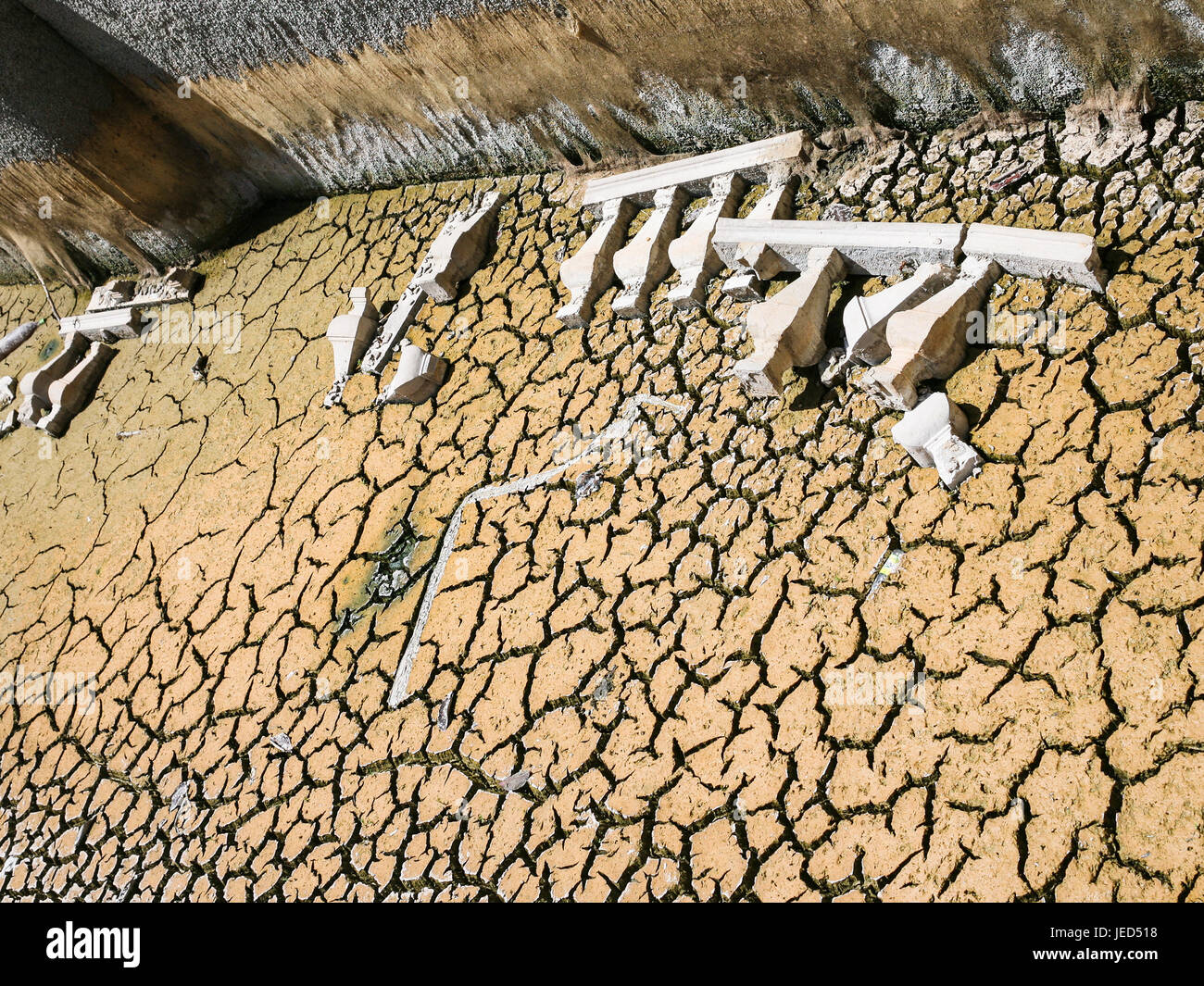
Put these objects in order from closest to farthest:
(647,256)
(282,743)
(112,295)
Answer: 1. (282,743)
2. (647,256)
3. (112,295)

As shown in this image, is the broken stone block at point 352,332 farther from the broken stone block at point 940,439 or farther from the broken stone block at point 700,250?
the broken stone block at point 940,439

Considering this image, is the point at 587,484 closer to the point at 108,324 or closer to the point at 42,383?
the point at 108,324

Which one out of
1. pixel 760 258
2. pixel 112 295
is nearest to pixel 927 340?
pixel 760 258

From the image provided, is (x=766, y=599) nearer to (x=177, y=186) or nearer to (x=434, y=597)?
(x=434, y=597)

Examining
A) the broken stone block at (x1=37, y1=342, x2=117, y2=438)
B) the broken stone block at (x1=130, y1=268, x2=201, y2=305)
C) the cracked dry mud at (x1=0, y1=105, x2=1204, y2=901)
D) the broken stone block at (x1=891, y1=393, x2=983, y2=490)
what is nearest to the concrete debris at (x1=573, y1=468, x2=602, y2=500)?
the cracked dry mud at (x1=0, y1=105, x2=1204, y2=901)

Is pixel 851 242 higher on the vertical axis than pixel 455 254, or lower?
lower

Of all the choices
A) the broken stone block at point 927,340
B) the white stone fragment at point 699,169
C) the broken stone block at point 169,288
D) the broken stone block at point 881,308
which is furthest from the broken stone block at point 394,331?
the broken stone block at point 927,340
